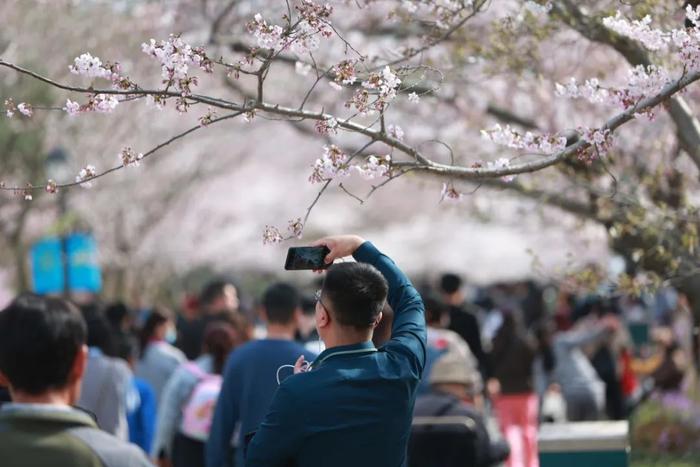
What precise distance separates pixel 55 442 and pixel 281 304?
375 cm

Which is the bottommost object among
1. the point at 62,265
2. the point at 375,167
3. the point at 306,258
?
the point at 306,258

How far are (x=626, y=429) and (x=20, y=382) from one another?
5.52 m

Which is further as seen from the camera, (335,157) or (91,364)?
(91,364)

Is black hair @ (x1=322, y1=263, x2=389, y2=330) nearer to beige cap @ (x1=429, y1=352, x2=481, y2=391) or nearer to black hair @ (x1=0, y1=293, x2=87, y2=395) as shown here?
black hair @ (x1=0, y1=293, x2=87, y2=395)

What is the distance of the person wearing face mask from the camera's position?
9.84m

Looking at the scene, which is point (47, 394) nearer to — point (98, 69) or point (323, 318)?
point (323, 318)

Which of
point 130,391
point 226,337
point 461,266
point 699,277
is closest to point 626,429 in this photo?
point 699,277

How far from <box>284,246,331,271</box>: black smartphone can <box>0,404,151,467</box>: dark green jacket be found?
1.17 meters

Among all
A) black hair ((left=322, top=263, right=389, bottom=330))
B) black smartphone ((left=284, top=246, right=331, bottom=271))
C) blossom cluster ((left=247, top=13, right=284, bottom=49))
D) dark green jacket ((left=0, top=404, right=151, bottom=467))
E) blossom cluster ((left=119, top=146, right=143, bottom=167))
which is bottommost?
dark green jacket ((left=0, top=404, right=151, bottom=467))

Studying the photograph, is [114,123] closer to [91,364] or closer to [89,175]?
[91,364]

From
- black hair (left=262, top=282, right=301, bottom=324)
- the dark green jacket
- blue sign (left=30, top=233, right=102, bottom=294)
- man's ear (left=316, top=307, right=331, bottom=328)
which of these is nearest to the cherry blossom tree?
black hair (left=262, top=282, right=301, bottom=324)

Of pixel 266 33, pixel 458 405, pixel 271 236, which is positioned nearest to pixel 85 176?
pixel 271 236

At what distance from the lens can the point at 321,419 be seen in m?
3.97

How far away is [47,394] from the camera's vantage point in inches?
129
